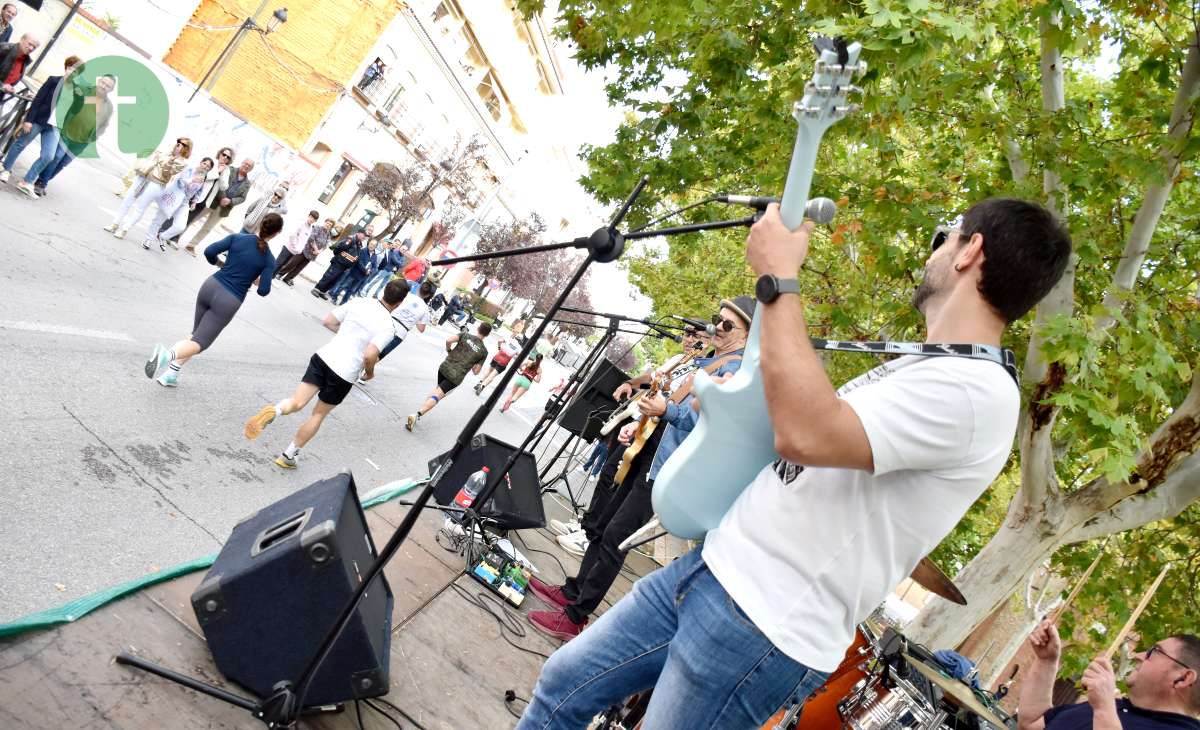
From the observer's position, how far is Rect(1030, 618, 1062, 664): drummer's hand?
408cm

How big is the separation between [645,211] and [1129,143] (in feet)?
18.2

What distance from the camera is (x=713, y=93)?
7648 mm

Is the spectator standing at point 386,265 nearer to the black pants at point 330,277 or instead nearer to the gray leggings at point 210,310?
the black pants at point 330,277

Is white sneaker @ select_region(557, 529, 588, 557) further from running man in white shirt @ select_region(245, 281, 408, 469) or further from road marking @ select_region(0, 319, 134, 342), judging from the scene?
road marking @ select_region(0, 319, 134, 342)

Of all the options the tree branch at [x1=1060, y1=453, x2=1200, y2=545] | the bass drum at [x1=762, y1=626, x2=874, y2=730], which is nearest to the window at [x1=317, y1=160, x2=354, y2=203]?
the tree branch at [x1=1060, y1=453, x2=1200, y2=545]

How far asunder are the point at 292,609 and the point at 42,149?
10028mm

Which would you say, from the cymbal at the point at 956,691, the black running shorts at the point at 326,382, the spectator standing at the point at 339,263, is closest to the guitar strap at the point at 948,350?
the cymbal at the point at 956,691

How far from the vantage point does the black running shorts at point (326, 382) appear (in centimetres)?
640

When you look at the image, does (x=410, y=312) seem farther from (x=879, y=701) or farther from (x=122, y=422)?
(x=879, y=701)

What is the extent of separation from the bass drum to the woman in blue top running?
18.1 ft

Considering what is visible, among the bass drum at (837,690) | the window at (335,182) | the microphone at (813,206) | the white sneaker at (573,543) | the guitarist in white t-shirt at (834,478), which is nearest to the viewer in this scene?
the guitarist in white t-shirt at (834,478)

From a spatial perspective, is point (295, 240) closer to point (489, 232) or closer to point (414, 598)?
point (414, 598)

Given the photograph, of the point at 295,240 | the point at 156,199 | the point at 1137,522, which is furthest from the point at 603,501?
the point at 295,240

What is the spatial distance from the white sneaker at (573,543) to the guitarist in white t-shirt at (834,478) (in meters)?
5.61
